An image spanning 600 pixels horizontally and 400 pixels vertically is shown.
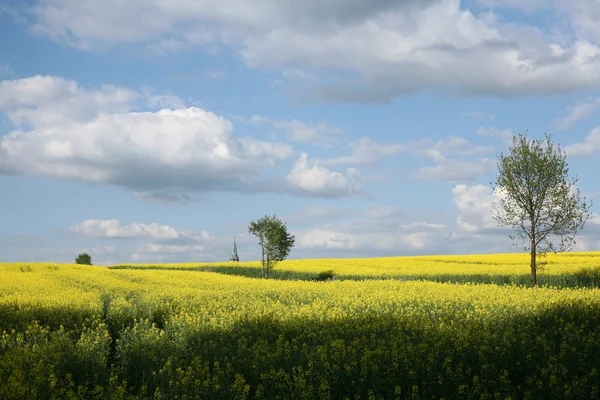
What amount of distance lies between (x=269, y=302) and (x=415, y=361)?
29.8 ft

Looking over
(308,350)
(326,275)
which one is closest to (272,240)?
(326,275)

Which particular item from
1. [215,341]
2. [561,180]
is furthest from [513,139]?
[215,341]

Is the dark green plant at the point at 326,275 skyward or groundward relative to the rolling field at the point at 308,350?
groundward

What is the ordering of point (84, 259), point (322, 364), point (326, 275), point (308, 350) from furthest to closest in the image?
point (84, 259) → point (326, 275) → point (308, 350) → point (322, 364)

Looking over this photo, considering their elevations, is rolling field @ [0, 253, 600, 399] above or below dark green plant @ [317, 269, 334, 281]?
above

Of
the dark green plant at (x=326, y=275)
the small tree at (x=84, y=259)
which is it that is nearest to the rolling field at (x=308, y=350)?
the dark green plant at (x=326, y=275)

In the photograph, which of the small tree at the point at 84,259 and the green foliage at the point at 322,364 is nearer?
the green foliage at the point at 322,364

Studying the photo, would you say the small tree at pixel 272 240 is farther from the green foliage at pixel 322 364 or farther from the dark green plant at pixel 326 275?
the green foliage at pixel 322 364

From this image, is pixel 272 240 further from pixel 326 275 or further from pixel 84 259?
pixel 84 259

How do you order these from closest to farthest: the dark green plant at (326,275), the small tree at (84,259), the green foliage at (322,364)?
the green foliage at (322,364)
the dark green plant at (326,275)
the small tree at (84,259)

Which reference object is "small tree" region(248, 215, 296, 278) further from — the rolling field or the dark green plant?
the rolling field

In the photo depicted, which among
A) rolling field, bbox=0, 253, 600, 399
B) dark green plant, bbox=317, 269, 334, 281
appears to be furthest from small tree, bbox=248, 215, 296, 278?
rolling field, bbox=0, 253, 600, 399

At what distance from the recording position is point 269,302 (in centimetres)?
1622

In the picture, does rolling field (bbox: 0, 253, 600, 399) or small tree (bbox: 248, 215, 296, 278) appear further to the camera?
small tree (bbox: 248, 215, 296, 278)
